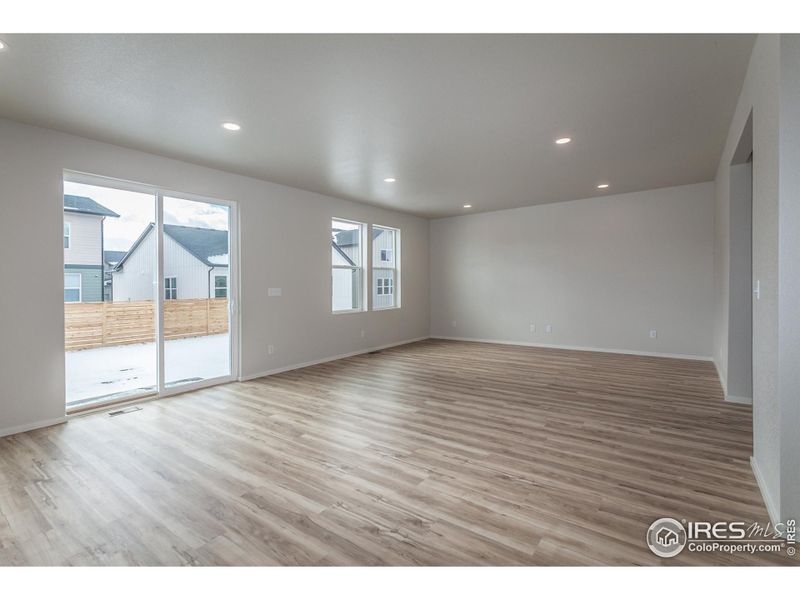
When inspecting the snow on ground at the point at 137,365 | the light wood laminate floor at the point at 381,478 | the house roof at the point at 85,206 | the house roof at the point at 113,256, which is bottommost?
the light wood laminate floor at the point at 381,478

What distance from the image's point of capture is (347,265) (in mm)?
6832

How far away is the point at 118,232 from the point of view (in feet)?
13.3

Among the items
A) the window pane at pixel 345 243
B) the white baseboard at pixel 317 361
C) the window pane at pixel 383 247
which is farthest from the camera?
the window pane at pixel 383 247

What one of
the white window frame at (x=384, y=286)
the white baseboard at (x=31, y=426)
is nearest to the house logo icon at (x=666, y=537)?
the white baseboard at (x=31, y=426)

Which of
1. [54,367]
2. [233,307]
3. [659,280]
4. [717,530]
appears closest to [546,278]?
[659,280]

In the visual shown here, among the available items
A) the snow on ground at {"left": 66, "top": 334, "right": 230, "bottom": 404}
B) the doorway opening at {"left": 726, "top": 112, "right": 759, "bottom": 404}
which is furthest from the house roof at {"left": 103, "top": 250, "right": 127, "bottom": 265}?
the doorway opening at {"left": 726, "top": 112, "right": 759, "bottom": 404}

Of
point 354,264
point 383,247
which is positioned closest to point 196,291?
point 354,264

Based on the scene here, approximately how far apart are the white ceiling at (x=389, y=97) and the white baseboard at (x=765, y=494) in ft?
8.01

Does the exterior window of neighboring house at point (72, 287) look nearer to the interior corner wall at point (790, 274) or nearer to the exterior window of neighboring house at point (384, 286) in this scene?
the exterior window of neighboring house at point (384, 286)

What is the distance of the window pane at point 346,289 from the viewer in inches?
259

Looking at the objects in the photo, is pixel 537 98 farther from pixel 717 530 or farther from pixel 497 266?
pixel 497 266

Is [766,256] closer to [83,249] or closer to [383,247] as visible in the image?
[83,249]

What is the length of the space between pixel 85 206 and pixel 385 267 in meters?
4.70
